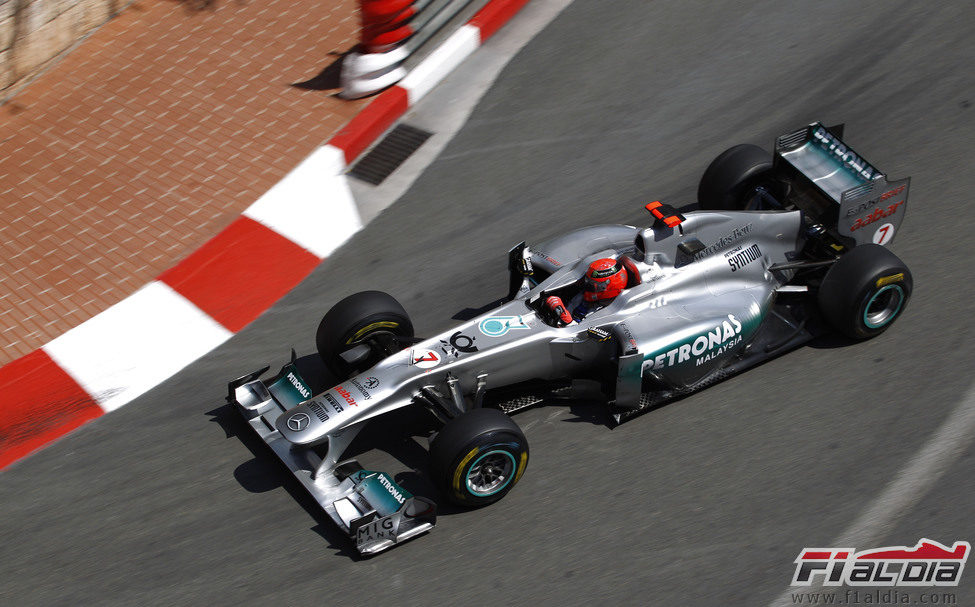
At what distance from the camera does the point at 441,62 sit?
987 cm

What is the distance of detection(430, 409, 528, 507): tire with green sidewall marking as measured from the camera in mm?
5867

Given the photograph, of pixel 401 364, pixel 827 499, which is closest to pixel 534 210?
pixel 401 364

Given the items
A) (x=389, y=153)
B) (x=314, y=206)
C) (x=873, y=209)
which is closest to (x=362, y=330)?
(x=314, y=206)

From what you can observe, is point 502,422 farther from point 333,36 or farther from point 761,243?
point 333,36

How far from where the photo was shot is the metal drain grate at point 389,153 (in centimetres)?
908

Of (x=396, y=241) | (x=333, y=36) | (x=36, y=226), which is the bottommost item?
(x=36, y=226)

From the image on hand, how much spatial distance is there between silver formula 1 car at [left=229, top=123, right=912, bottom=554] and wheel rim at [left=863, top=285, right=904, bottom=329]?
0.04 ft

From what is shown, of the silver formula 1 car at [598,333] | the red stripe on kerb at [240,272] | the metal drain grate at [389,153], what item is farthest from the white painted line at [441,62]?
the silver formula 1 car at [598,333]

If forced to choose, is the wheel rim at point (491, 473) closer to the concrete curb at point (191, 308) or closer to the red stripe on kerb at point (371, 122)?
the concrete curb at point (191, 308)

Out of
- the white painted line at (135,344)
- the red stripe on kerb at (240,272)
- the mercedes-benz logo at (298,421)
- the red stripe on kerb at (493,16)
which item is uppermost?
the red stripe on kerb at (493,16)

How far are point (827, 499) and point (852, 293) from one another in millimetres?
1425

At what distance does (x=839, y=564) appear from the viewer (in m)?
5.82

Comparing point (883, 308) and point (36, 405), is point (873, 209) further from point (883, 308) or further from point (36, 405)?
point (36, 405)

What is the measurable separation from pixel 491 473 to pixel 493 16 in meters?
5.73
